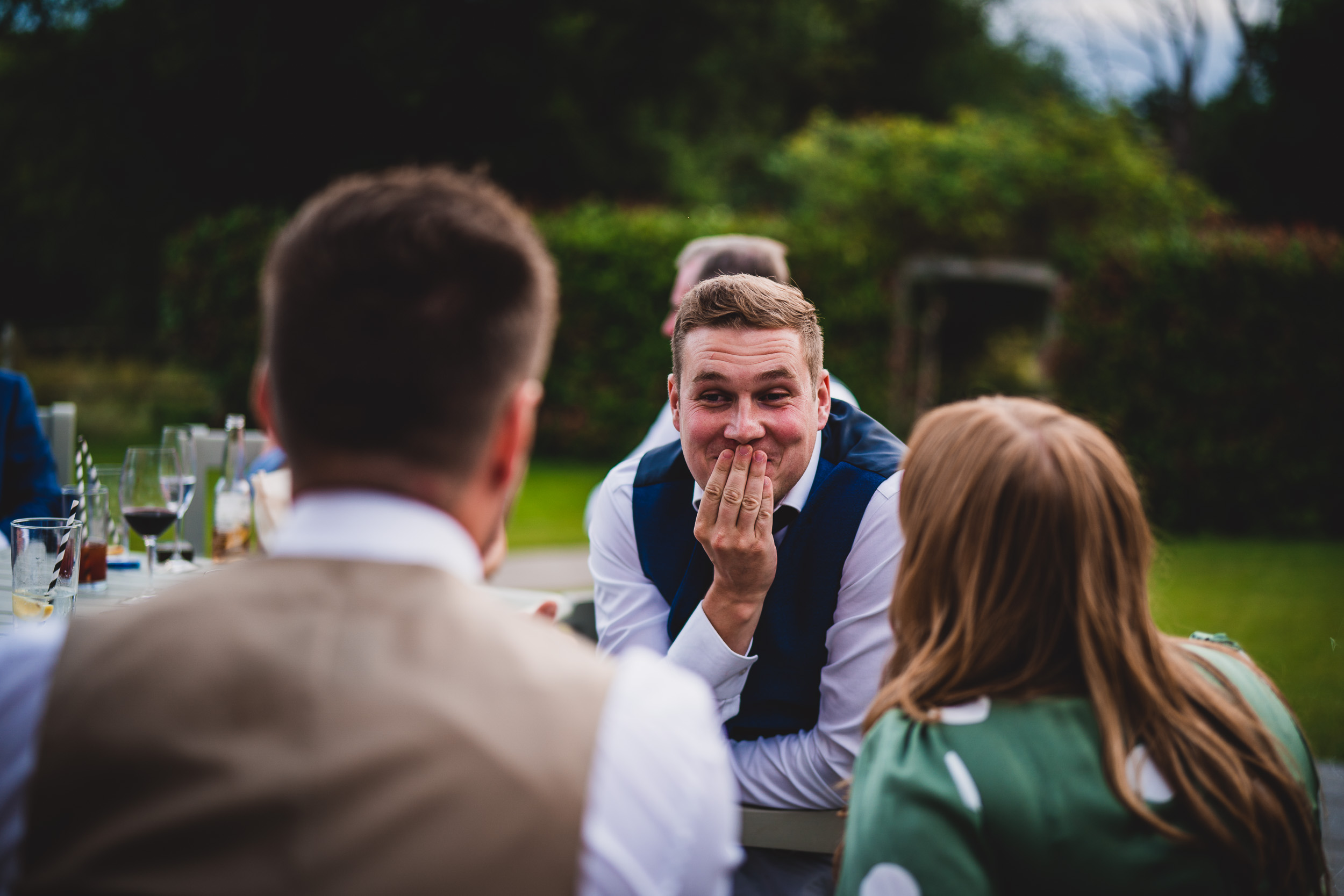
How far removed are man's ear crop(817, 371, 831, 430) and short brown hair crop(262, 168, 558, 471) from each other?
153 centimetres

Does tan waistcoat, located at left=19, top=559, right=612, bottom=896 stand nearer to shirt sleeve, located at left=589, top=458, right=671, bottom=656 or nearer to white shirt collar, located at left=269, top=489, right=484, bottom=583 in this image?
white shirt collar, located at left=269, top=489, right=484, bottom=583

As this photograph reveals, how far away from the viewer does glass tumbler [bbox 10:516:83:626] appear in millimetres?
2494

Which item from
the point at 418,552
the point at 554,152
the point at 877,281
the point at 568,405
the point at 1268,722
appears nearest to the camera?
the point at 418,552

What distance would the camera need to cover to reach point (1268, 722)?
158 centimetres

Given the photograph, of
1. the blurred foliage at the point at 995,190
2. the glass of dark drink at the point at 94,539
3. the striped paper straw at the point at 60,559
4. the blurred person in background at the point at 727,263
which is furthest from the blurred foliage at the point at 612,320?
the striped paper straw at the point at 60,559

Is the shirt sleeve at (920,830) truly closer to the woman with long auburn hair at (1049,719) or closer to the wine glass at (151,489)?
the woman with long auburn hair at (1049,719)

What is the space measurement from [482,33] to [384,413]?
16214 millimetres

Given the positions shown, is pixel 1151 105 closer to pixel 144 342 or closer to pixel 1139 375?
pixel 1139 375

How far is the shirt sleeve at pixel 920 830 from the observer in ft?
4.48

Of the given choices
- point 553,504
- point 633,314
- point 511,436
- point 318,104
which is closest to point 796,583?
point 511,436

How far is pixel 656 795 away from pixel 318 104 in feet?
55.3

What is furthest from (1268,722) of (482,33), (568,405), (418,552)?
(482,33)

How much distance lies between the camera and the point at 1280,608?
7.58 metres

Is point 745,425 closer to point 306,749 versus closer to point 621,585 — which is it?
point 621,585
